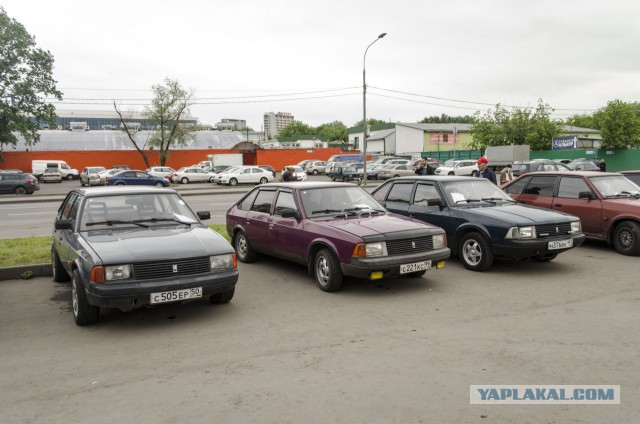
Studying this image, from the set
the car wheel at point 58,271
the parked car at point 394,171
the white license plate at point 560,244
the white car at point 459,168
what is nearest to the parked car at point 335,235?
the white license plate at point 560,244

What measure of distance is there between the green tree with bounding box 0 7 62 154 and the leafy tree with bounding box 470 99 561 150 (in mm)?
44917

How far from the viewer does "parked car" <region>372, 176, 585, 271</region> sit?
7559mm

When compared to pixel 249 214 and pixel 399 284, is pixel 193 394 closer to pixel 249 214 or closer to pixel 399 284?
pixel 399 284

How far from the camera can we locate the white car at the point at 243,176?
1567 inches

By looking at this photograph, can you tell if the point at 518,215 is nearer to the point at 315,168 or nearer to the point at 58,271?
the point at 58,271

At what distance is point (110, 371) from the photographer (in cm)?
424

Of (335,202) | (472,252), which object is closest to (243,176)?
(335,202)

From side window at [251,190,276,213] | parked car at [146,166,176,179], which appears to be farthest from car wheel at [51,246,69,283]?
parked car at [146,166,176,179]

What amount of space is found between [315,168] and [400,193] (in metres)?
43.0

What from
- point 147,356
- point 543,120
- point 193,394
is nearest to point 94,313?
point 147,356

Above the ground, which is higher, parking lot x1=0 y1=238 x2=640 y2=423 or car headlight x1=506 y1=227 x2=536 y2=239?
car headlight x1=506 y1=227 x2=536 y2=239

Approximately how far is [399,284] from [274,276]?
198 cm

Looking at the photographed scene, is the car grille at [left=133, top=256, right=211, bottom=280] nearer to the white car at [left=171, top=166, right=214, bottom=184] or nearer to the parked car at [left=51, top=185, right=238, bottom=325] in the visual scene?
the parked car at [left=51, top=185, right=238, bottom=325]

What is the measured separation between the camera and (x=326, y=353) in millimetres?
4586
